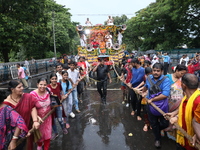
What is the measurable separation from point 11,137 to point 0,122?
0.91 ft

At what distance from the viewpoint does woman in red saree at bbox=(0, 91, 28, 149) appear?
6.05 ft

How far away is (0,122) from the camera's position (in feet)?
5.93

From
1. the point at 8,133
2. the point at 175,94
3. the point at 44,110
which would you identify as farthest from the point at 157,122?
the point at 8,133

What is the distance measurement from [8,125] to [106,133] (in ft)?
7.72

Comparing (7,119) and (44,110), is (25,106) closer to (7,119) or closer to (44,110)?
(7,119)

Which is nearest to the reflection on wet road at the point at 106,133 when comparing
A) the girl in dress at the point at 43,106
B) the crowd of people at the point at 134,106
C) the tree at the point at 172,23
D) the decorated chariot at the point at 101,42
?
the crowd of people at the point at 134,106

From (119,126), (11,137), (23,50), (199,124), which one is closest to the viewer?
(199,124)

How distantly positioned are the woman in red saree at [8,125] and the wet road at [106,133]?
143 centimetres

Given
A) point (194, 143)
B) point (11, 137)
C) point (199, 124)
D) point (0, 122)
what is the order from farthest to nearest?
1. point (11, 137)
2. point (0, 122)
3. point (194, 143)
4. point (199, 124)

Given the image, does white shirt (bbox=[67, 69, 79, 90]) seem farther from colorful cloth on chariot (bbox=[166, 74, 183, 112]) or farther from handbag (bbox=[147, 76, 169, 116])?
colorful cloth on chariot (bbox=[166, 74, 183, 112])

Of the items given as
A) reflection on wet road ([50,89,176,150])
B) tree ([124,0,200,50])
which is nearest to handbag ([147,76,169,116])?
reflection on wet road ([50,89,176,150])

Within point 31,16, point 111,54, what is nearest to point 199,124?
point 111,54

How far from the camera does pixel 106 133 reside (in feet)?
12.1

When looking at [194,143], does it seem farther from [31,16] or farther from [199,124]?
[31,16]
